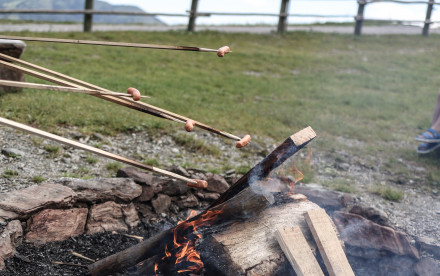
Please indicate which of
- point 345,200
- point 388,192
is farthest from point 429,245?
point 388,192

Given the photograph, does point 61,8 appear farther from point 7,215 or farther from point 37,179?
point 7,215

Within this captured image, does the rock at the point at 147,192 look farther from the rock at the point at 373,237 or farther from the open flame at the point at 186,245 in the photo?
the rock at the point at 373,237

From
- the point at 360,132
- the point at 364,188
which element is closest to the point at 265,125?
the point at 360,132

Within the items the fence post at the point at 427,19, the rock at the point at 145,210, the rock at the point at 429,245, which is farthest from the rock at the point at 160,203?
the fence post at the point at 427,19

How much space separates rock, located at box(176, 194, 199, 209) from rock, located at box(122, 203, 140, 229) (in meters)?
0.47

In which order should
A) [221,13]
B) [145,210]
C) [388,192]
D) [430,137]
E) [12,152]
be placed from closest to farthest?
[145,210] < [12,152] < [388,192] < [430,137] < [221,13]

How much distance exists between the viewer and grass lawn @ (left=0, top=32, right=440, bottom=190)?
6.62 m

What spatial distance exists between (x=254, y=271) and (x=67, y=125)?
12.8 feet

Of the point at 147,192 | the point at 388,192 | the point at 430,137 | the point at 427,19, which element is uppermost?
the point at 427,19

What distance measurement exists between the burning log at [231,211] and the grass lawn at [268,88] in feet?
9.79

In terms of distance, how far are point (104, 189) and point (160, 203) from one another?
54 cm

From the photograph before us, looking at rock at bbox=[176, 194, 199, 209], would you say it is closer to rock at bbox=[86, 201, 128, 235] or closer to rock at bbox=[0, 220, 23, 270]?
rock at bbox=[86, 201, 128, 235]

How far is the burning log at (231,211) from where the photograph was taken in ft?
10.6

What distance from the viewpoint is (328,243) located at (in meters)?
3.12
